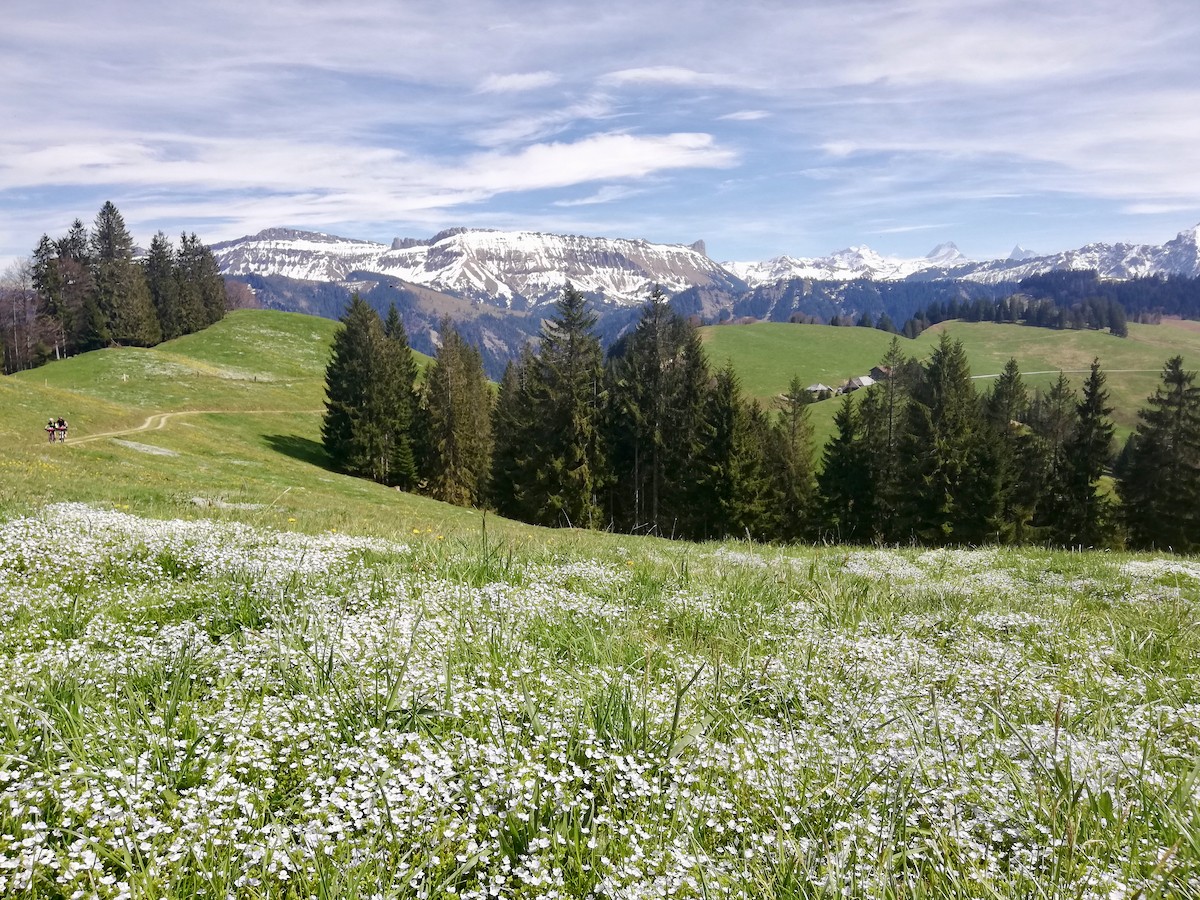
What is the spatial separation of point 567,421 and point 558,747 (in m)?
53.7

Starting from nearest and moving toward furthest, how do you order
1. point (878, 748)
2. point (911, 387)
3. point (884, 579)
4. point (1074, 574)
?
point (878, 748), point (884, 579), point (1074, 574), point (911, 387)

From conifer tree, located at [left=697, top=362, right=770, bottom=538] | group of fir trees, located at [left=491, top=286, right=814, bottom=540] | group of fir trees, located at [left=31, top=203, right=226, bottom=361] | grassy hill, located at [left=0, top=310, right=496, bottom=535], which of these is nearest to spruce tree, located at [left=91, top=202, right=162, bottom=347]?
group of fir trees, located at [left=31, top=203, right=226, bottom=361]

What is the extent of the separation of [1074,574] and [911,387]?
186 feet

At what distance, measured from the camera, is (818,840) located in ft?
10.3

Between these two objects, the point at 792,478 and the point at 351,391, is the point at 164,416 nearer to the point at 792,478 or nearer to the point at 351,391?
the point at 351,391

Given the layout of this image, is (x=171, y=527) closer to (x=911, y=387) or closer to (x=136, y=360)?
(x=911, y=387)

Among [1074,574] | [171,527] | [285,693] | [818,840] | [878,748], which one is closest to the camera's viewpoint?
[818,840]

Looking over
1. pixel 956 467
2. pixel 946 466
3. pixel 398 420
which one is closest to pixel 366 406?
pixel 398 420

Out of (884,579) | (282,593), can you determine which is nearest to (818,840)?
(282,593)

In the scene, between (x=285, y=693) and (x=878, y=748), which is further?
(x=285, y=693)

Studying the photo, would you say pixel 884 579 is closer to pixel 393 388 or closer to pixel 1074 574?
pixel 1074 574

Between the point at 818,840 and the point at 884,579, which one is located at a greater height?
the point at 818,840

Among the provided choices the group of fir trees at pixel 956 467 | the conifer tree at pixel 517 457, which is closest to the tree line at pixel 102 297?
the conifer tree at pixel 517 457

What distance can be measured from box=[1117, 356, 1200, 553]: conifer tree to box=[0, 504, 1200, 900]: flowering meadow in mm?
67136
